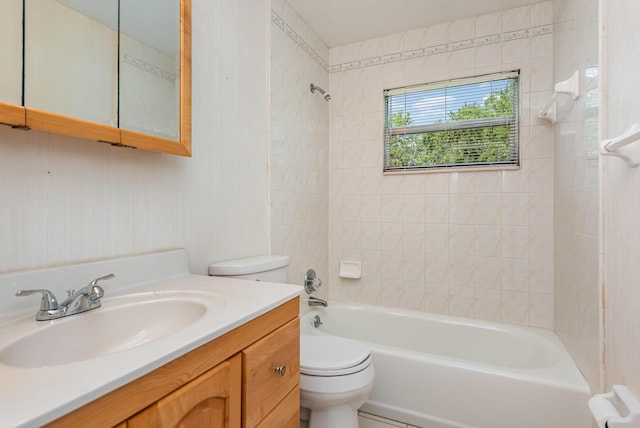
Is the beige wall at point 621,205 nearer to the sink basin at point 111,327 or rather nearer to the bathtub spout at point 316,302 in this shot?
the sink basin at point 111,327

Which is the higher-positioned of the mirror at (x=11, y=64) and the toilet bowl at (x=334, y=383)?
the mirror at (x=11, y=64)

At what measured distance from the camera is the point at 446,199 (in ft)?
7.46

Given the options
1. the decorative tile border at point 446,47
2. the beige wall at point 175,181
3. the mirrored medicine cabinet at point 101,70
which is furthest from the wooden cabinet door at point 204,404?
the decorative tile border at point 446,47

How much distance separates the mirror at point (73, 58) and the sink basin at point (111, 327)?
0.53 metres

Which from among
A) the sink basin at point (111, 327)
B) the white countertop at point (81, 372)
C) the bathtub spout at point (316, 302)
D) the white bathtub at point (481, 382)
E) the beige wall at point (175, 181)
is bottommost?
the white bathtub at point (481, 382)

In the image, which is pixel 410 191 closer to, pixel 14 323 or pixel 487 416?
pixel 487 416

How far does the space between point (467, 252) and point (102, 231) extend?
2132 millimetres

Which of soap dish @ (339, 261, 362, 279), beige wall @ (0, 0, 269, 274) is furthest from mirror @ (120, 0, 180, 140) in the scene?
soap dish @ (339, 261, 362, 279)

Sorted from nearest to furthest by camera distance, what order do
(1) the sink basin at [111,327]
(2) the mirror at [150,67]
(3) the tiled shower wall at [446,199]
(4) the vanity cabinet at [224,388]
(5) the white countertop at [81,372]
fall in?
1. (5) the white countertop at [81,372]
2. (4) the vanity cabinet at [224,388]
3. (1) the sink basin at [111,327]
4. (2) the mirror at [150,67]
5. (3) the tiled shower wall at [446,199]

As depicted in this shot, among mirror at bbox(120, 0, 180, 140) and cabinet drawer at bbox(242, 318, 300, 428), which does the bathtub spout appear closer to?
cabinet drawer at bbox(242, 318, 300, 428)

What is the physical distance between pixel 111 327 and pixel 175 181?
1.96ft

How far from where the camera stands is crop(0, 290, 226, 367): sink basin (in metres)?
0.67

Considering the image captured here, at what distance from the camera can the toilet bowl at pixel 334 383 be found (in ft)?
4.20

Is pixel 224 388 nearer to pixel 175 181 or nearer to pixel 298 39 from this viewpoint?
pixel 175 181
